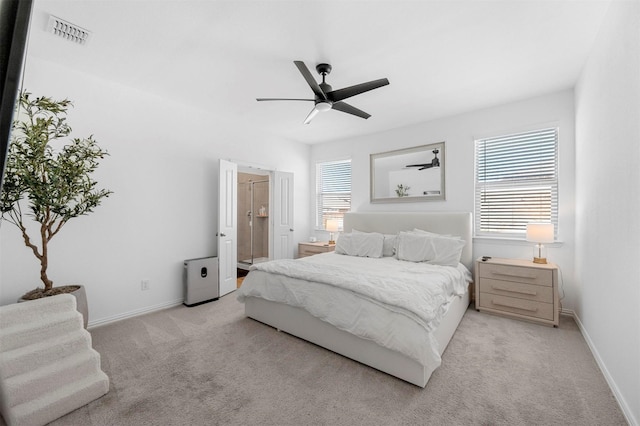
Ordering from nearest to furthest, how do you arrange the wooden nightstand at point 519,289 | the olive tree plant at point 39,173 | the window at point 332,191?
the olive tree plant at point 39,173
the wooden nightstand at point 519,289
the window at point 332,191

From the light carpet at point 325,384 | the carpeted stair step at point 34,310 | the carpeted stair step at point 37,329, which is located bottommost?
the light carpet at point 325,384

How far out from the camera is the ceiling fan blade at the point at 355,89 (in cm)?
259

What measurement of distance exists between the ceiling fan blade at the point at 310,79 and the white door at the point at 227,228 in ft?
6.48

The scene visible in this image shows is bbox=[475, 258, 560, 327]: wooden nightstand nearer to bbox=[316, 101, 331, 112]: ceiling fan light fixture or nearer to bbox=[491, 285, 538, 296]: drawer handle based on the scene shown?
bbox=[491, 285, 538, 296]: drawer handle

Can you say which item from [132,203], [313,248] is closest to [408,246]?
[313,248]

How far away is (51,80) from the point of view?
2826 mm

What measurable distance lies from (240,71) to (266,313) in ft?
8.29

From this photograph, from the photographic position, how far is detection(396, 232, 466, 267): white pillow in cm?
351

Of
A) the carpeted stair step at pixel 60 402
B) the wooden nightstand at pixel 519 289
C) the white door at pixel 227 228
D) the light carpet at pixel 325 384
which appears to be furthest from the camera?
the white door at pixel 227 228

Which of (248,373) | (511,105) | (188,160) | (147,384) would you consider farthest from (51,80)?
(511,105)

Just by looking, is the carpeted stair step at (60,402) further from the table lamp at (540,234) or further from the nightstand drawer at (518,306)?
the table lamp at (540,234)

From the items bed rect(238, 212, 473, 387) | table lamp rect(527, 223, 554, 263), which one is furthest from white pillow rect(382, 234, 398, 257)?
table lamp rect(527, 223, 554, 263)

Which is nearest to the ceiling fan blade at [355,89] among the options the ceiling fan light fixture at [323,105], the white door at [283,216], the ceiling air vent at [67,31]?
the ceiling fan light fixture at [323,105]

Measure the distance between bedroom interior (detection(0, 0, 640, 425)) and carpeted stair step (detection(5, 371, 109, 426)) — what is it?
81 millimetres
